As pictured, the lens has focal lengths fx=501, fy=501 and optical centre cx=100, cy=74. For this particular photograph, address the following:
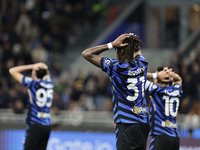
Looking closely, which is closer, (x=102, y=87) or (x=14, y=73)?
(x=14, y=73)

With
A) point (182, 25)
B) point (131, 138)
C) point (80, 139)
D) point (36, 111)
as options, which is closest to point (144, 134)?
point (131, 138)

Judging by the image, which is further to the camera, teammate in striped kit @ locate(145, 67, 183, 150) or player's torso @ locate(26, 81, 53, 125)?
player's torso @ locate(26, 81, 53, 125)

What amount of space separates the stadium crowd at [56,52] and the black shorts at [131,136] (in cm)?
670

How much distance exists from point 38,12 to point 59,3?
38.7 inches

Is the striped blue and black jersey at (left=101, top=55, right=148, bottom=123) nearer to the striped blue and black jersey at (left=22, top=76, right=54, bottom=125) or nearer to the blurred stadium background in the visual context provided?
the striped blue and black jersey at (left=22, top=76, right=54, bottom=125)

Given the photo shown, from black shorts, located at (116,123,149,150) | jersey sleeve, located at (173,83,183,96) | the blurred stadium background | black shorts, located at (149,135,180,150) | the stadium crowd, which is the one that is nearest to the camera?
black shorts, located at (116,123,149,150)

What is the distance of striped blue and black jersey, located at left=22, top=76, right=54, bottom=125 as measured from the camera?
371 inches

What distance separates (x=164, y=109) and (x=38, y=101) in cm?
256

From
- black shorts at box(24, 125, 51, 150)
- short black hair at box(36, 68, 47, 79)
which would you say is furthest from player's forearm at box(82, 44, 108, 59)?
black shorts at box(24, 125, 51, 150)

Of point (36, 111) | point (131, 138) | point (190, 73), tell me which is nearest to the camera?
point (131, 138)

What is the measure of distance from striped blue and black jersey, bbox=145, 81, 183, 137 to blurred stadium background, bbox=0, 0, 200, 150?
17.0 feet

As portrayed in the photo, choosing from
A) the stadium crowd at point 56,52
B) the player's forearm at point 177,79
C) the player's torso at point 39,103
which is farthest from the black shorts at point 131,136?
the stadium crowd at point 56,52

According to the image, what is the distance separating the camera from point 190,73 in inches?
631

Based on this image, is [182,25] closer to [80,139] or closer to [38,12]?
[38,12]
